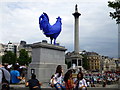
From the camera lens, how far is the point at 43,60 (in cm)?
1998

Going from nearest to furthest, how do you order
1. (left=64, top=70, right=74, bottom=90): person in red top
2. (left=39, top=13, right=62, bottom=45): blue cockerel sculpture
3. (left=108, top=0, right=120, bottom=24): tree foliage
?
1. (left=64, top=70, right=74, bottom=90): person in red top
2. (left=108, top=0, right=120, bottom=24): tree foliage
3. (left=39, top=13, right=62, bottom=45): blue cockerel sculpture

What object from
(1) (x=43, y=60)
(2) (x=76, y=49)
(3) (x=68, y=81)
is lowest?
(3) (x=68, y=81)

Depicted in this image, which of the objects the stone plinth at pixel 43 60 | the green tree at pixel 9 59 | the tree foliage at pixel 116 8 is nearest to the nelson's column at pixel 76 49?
the green tree at pixel 9 59

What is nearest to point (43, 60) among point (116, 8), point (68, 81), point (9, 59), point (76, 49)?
point (116, 8)

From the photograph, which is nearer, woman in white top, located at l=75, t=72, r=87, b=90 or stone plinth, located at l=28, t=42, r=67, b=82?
woman in white top, located at l=75, t=72, r=87, b=90

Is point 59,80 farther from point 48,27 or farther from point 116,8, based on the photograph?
point 48,27

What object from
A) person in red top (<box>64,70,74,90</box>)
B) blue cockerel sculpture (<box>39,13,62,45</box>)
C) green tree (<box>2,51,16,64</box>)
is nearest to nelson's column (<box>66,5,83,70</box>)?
green tree (<box>2,51,16,64</box>)

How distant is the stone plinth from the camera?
19.1 meters

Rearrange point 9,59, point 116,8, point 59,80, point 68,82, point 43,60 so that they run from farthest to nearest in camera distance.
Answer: point 9,59 → point 43,60 → point 116,8 → point 59,80 → point 68,82

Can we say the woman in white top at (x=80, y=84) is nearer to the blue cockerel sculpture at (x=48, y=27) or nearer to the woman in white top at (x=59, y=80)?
the woman in white top at (x=59, y=80)

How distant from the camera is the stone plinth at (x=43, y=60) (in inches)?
754

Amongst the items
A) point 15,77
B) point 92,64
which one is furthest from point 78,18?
point 92,64

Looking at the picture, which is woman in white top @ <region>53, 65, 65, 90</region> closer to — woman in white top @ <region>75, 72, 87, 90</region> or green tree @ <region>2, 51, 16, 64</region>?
woman in white top @ <region>75, 72, 87, 90</region>

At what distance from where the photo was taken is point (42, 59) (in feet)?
65.1
